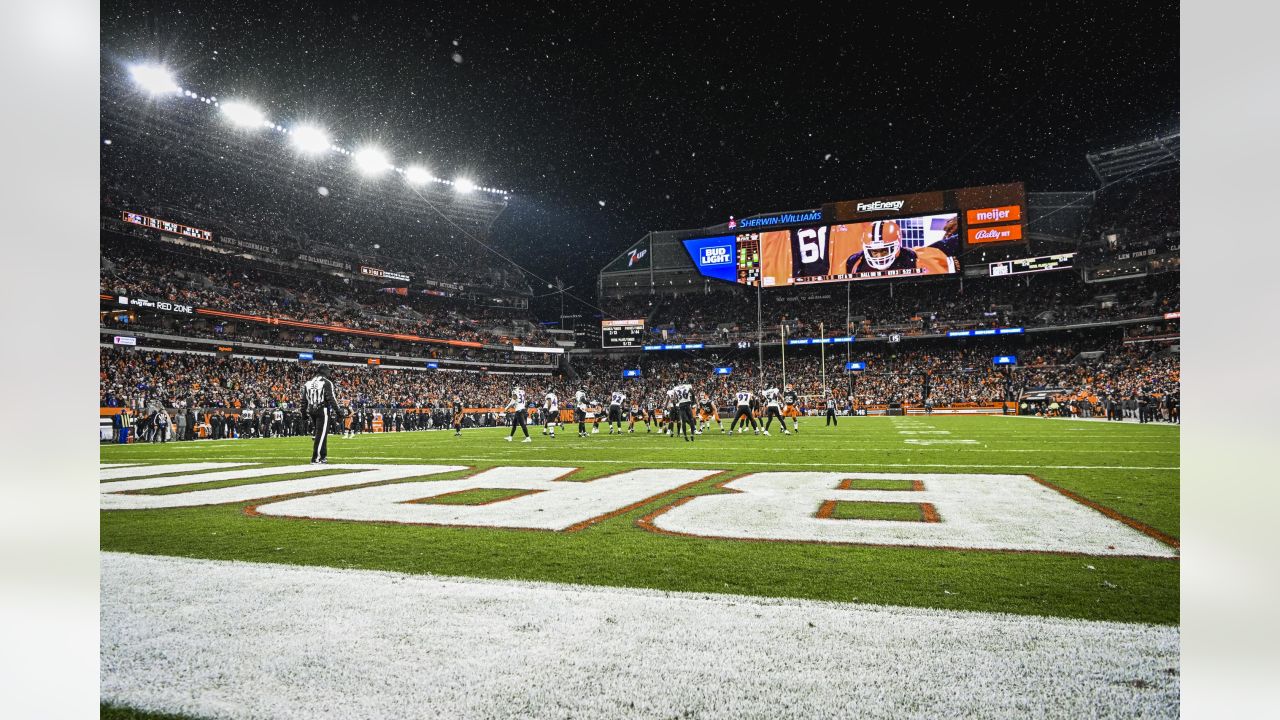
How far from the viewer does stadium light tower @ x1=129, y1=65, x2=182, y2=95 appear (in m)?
32.4

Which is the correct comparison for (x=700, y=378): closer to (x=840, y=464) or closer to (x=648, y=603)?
(x=840, y=464)

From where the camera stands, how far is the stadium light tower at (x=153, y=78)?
3244cm

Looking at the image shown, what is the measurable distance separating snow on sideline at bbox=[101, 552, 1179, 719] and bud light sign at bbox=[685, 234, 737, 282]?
52739 mm

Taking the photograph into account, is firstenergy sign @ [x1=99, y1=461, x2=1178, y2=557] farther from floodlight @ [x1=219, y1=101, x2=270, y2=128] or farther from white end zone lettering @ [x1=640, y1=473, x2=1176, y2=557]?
floodlight @ [x1=219, y1=101, x2=270, y2=128]

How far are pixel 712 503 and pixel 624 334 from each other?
50.2 metres

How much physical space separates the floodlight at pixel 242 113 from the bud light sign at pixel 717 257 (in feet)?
104

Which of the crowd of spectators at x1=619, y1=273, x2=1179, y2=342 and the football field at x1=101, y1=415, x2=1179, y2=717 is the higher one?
the crowd of spectators at x1=619, y1=273, x2=1179, y2=342

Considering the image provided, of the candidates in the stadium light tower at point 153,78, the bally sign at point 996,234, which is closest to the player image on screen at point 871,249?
the bally sign at point 996,234

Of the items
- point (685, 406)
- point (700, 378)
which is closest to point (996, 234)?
point (700, 378)

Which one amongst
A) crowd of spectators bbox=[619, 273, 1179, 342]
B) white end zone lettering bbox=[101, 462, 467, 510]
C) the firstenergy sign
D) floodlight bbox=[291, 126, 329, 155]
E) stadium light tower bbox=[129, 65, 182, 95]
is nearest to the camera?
the firstenergy sign

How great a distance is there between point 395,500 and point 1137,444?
14775 millimetres

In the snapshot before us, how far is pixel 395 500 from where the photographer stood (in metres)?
6.76

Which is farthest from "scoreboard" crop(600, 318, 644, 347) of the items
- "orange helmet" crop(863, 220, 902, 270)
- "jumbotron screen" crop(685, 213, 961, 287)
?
"orange helmet" crop(863, 220, 902, 270)

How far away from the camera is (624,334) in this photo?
5628 centimetres
